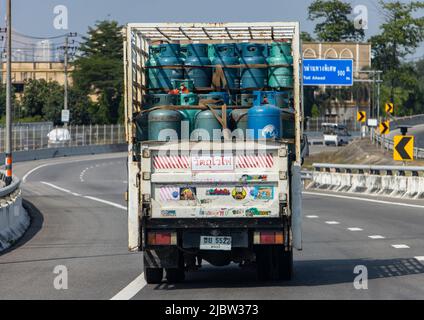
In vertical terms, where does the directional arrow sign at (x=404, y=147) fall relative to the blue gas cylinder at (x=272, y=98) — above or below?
below

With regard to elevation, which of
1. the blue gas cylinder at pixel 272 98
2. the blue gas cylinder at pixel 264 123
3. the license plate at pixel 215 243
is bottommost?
the license plate at pixel 215 243

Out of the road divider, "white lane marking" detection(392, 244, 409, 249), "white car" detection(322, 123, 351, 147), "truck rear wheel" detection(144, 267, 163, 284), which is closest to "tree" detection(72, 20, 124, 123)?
"white car" detection(322, 123, 351, 147)

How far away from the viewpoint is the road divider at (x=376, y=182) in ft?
117

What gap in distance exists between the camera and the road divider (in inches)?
1403

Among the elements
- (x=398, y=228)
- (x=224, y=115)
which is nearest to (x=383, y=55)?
(x=398, y=228)

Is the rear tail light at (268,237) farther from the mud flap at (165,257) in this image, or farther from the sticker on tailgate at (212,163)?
the mud flap at (165,257)

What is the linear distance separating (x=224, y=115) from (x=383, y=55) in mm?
147675

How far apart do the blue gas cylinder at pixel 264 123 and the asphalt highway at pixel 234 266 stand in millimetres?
1978

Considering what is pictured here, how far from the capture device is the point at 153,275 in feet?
47.1

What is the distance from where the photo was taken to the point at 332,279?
47.9ft

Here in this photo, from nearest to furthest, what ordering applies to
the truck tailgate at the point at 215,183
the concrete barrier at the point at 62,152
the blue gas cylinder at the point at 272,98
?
the truck tailgate at the point at 215,183 → the blue gas cylinder at the point at 272,98 → the concrete barrier at the point at 62,152

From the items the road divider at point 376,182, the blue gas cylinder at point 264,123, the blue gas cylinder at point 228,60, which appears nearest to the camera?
the blue gas cylinder at point 264,123

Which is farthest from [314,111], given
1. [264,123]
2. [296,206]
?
[296,206]

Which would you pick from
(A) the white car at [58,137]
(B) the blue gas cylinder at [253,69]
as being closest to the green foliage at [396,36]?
(A) the white car at [58,137]
